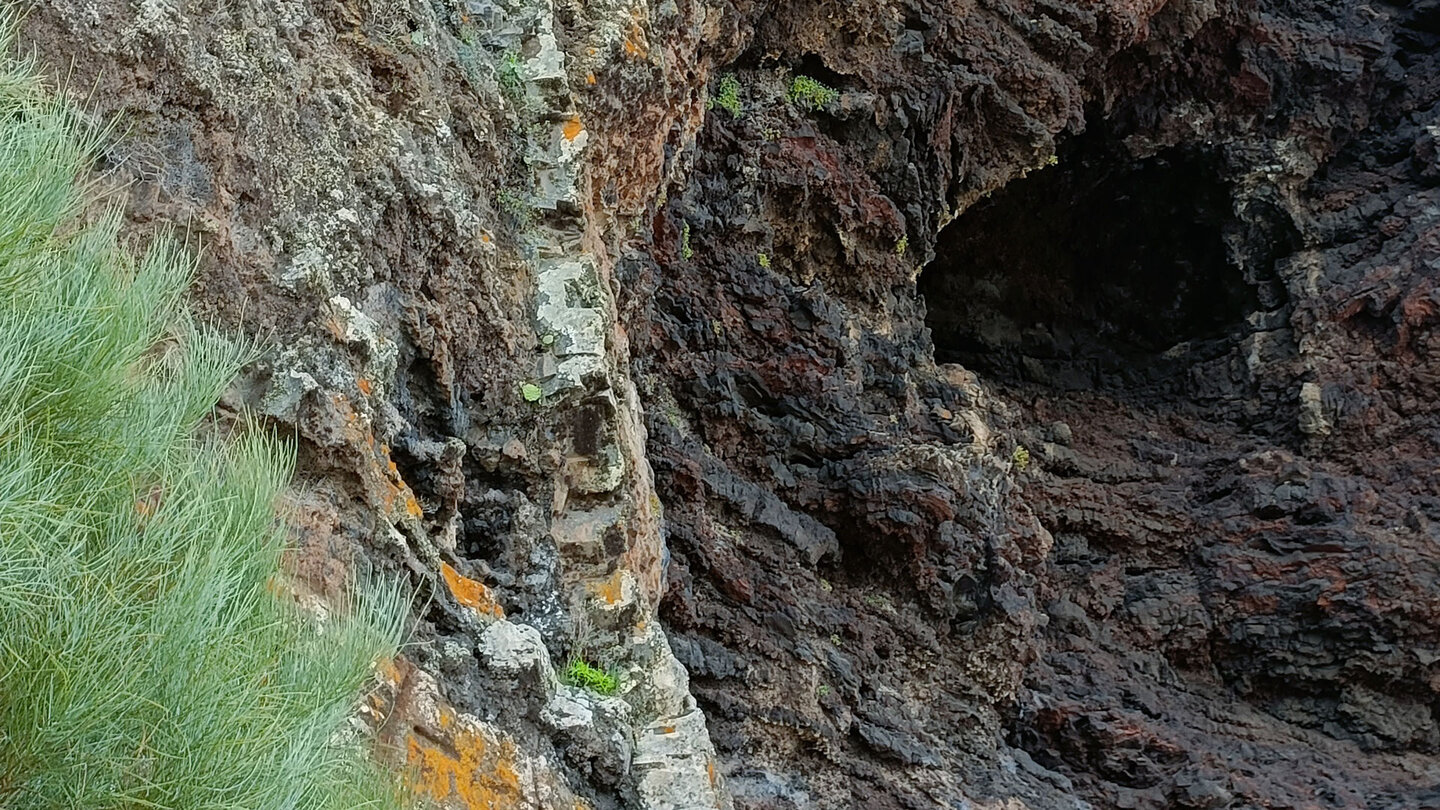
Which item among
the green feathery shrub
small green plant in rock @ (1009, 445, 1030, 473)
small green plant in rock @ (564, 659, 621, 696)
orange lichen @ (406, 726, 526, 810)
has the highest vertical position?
the green feathery shrub

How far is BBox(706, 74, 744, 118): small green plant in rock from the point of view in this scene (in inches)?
289

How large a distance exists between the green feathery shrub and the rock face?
13.8 inches

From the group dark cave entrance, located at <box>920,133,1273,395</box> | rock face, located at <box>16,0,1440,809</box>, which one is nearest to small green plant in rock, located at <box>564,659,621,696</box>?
rock face, located at <box>16,0,1440,809</box>

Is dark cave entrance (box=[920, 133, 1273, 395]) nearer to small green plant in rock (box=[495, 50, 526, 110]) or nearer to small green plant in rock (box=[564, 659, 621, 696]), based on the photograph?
small green plant in rock (box=[495, 50, 526, 110])

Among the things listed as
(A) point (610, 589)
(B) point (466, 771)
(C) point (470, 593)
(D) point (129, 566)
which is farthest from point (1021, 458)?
(D) point (129, 566)

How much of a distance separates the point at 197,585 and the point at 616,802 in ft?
6.35

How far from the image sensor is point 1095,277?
1214 cm

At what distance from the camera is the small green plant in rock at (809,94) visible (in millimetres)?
7664

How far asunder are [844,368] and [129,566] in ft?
20.2

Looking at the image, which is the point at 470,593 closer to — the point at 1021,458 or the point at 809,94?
the point at 809,94

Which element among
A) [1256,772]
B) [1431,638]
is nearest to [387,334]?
[1256,772]

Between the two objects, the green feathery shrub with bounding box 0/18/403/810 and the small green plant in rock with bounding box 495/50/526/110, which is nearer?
the green feathery shrub with bounding box 0/18/403/810

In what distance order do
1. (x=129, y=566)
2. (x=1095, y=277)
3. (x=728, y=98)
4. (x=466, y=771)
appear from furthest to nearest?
(x=1095, y=277) < (x=728, y=98) < (x=466, y=771) < (x=129, y=566)

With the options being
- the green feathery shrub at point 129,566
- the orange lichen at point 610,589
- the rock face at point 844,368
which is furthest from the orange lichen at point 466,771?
the orange lichen at point 610,589
